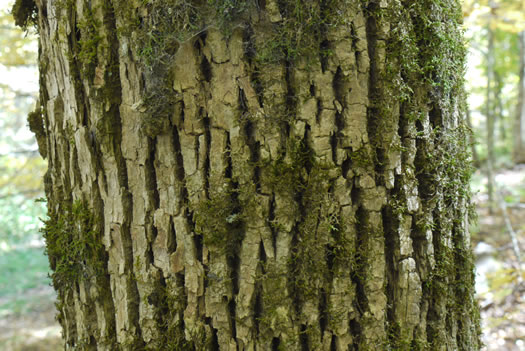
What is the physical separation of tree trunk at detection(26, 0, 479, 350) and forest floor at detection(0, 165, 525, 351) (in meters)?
1.59

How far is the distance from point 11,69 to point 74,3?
3.75m

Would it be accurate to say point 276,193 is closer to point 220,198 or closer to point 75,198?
point 220,198

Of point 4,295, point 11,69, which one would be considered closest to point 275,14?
point 11,69

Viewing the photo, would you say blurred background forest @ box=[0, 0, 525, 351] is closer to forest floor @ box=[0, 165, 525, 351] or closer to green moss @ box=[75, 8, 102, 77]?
forest floor @ box=[0, 165, 525, 351]

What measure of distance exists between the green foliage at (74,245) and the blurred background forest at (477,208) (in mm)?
224

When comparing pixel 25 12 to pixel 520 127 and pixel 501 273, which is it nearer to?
pixel 501 273

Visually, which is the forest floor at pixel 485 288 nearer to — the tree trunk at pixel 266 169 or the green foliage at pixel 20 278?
the green foliage at pixel 20 278

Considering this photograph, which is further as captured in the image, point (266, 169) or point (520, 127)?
point (520, 127)

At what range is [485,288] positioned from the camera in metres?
4.63

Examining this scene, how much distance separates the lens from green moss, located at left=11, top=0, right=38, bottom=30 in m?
1.50

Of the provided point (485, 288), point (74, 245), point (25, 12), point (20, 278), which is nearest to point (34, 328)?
point (20, 278)

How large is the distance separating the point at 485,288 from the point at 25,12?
5292mm

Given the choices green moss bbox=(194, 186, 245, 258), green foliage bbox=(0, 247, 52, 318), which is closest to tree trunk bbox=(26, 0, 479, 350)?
green moss bbox=(194, 186, 245, 258)

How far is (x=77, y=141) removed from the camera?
128 centimetres
